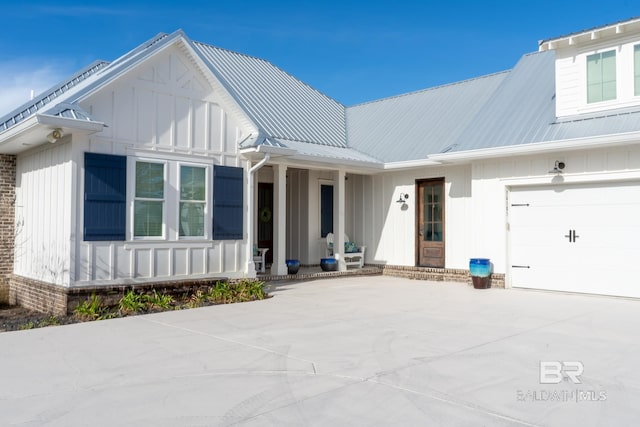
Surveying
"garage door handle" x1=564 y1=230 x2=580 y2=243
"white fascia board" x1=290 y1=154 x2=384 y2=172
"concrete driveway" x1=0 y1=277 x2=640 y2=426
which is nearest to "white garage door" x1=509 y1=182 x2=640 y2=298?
"garage door handle" x1=564 y1=230 x2=580 y2=243

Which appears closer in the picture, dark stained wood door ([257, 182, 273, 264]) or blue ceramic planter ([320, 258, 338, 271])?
blue ceramic planter ([320, 258, 338, 271])

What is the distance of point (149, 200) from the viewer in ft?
32.5

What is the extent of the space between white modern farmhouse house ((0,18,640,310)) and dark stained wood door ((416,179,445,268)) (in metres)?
0.04

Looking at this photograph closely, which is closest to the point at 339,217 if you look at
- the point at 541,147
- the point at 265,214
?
the point at 265,214

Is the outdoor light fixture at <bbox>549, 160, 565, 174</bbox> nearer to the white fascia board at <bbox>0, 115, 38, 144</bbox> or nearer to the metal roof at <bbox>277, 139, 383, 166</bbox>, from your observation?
the metal roof at <bbox>277, 139, 383, 166</bbox>

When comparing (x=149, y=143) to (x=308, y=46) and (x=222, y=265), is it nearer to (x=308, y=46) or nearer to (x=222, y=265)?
(x=222, y=265)

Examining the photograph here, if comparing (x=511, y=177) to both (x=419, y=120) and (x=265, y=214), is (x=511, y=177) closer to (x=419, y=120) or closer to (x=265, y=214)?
(x=419, y=120)

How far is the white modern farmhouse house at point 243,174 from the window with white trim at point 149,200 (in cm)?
3

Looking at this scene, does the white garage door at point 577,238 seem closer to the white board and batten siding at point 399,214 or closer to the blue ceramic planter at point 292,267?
the white board and batten siding at point 399,214

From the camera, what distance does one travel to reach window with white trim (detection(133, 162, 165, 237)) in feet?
32.1

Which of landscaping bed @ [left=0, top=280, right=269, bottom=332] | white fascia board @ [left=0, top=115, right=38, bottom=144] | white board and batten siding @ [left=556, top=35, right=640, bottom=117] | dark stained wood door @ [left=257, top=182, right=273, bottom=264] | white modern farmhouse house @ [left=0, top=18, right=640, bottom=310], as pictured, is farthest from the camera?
dark stained wood door @ [left=257, top=182, right=273, bottom=264]

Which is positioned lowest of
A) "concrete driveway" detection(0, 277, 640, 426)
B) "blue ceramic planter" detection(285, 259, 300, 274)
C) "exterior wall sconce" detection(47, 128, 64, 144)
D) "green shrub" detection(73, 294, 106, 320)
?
"concrete driveway" detection(0, 277, 640, 426)

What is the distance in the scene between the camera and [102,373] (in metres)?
5.38

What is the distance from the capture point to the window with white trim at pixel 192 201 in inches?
412
